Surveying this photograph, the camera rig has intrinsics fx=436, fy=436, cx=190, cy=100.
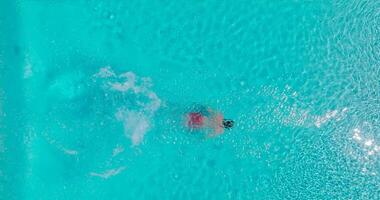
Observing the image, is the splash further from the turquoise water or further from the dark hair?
the dark hair

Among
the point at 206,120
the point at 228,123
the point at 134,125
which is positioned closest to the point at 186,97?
the point at 206,120

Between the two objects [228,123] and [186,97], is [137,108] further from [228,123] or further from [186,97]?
[228,123]

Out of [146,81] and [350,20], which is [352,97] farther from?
[146,81]

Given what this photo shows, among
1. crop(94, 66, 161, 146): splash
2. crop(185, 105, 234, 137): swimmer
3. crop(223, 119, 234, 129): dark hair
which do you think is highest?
crop(94, 66, 161, 146): splash

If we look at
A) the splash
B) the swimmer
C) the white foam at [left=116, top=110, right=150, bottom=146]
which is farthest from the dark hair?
the white foam at [left=116, top=110, right=150, bottom=146]

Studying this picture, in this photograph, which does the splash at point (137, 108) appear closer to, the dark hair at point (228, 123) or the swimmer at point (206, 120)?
the swimmer at point (206, 120)

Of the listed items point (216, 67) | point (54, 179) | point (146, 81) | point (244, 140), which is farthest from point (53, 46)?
point (244, 140)
